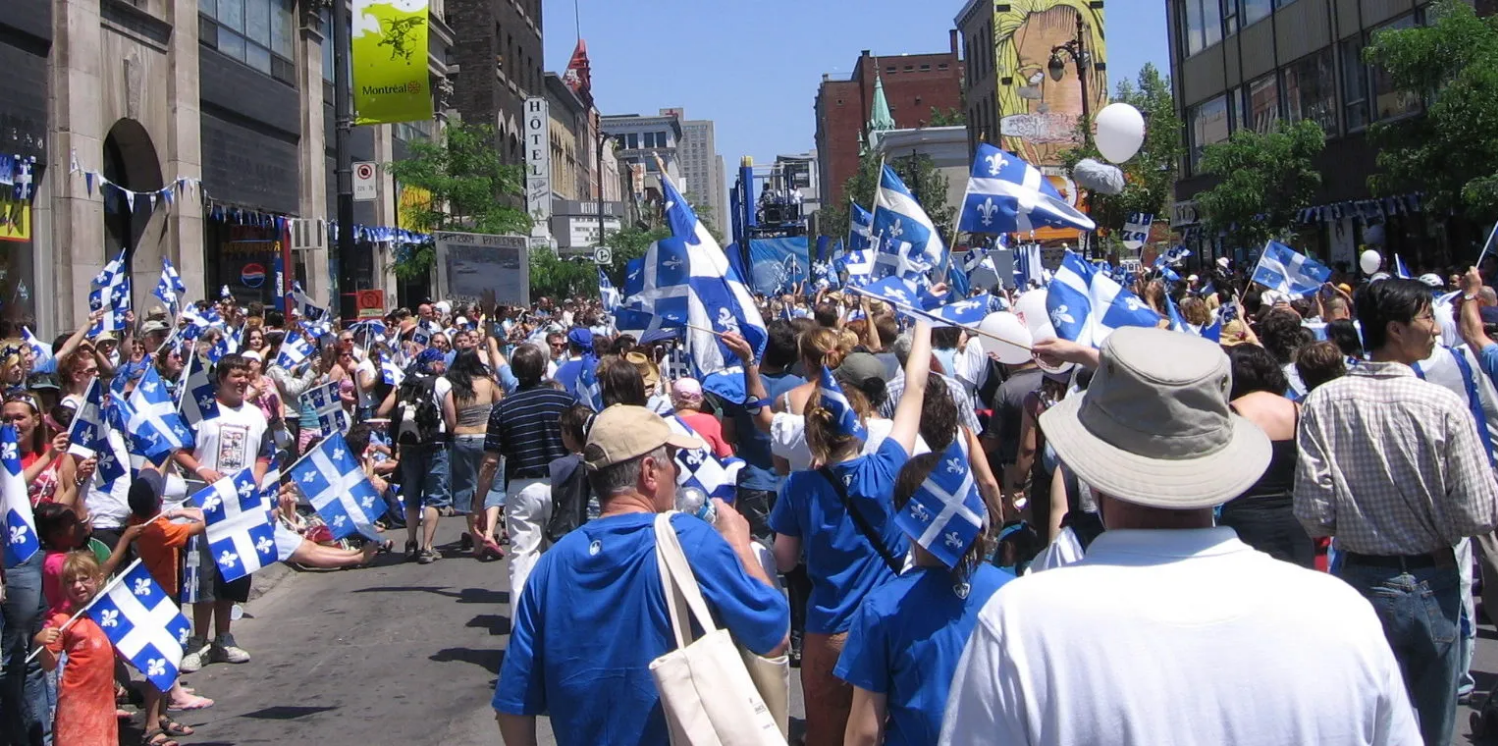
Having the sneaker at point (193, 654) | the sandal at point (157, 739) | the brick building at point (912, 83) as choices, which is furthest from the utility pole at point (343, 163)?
the brick building at point (912, 83)

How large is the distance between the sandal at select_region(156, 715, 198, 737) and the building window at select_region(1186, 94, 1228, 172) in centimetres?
3508

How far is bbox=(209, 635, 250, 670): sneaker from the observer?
28.1 ft

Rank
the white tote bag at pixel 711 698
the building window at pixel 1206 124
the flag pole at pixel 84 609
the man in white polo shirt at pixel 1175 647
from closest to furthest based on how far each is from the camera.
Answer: the man in white polo shirt at pixel 1175 647 < the white tote bag at pixel 711 698 < the flag pole at pixel 84 609 < the building window at pixel 1206 124

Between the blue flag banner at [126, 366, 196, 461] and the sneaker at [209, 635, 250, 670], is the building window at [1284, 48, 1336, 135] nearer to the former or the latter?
the sneaker at [209, 635, 250, 670]

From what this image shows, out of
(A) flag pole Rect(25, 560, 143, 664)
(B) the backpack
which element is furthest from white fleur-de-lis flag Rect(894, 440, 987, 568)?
(B) the backpack

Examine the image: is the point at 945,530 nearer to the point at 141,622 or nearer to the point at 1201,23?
the point at 141,622

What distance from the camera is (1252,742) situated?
2094 millimetres

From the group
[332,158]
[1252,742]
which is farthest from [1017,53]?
[1252,742]

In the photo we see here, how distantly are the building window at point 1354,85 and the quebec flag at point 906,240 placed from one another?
20.5 m

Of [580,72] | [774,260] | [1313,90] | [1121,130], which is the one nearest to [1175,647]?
[1121,130]

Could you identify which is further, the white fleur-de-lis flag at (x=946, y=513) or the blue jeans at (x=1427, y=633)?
the blue jeans at (x=1427, y=633)

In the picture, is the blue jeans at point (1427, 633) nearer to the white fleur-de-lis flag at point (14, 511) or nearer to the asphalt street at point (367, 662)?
the asphalt street at point (367, 662)

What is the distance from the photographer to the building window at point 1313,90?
32.1 meters

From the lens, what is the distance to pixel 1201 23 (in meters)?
40.1
